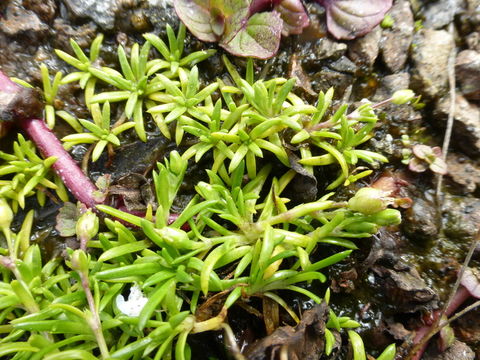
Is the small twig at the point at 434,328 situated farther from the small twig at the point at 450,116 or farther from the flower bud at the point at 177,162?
the flower bud at the point at 177,162

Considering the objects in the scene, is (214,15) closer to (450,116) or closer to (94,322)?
(450,116)

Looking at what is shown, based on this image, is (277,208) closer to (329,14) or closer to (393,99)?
(393,99)

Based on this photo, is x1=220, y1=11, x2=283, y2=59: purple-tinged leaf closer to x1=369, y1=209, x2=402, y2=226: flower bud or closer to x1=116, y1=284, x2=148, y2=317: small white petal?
x1=369, y1=209, x2=402, y2=226: flower bud

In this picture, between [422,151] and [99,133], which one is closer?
[99,133]

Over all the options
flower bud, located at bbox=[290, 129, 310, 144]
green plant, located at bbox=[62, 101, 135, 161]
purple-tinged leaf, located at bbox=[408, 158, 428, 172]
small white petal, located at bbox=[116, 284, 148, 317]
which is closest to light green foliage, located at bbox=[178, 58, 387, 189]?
flower bud, located at bbox=[290, 129, 310, 144]

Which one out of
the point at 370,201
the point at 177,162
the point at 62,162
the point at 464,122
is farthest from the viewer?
the point at 464,122

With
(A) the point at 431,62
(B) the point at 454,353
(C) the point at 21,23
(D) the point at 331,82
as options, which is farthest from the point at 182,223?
(A) the point at 431,62

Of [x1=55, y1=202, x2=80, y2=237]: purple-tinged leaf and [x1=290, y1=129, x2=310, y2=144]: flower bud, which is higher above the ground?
[x1=290, y1=129, x2=310, y2=144]: flower bud

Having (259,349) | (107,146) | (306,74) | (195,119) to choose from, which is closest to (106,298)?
(259,349)
